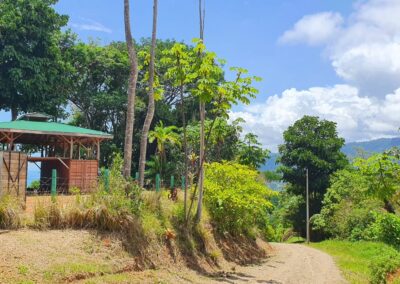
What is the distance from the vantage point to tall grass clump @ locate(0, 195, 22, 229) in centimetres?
1319

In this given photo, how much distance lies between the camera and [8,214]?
521 inches

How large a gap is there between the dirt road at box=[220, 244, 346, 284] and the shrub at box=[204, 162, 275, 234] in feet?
8.15

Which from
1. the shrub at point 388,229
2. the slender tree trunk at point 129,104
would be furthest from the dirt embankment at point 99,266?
the shrub at point 388,229

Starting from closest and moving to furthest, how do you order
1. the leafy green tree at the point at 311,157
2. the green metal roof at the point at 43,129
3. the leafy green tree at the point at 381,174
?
the leafy green tree at the point at 381,174
the green metal roof at the point at 43,129
the leafy green tree at the point at 311,157

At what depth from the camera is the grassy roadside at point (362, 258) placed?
17375 mm

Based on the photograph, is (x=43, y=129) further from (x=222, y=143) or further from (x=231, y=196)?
(x=222, y=143)

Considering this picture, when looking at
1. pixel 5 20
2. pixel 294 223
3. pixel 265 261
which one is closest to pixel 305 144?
pixel 294 223

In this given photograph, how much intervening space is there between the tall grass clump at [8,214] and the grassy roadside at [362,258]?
11407 millimetres

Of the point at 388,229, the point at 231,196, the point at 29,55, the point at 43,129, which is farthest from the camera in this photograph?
the point at 29,55

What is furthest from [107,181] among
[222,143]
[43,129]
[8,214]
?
[222,143]

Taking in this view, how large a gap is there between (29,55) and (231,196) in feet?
65.7

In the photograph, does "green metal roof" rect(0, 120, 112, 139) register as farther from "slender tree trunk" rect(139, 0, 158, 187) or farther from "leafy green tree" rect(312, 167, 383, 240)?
"leafy green tree" rect(312, 167, 383, 240)

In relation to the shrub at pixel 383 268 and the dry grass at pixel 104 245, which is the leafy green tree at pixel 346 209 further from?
the dry grass at pixel 104 245

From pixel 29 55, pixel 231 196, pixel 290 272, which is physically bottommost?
pixel 290 272
